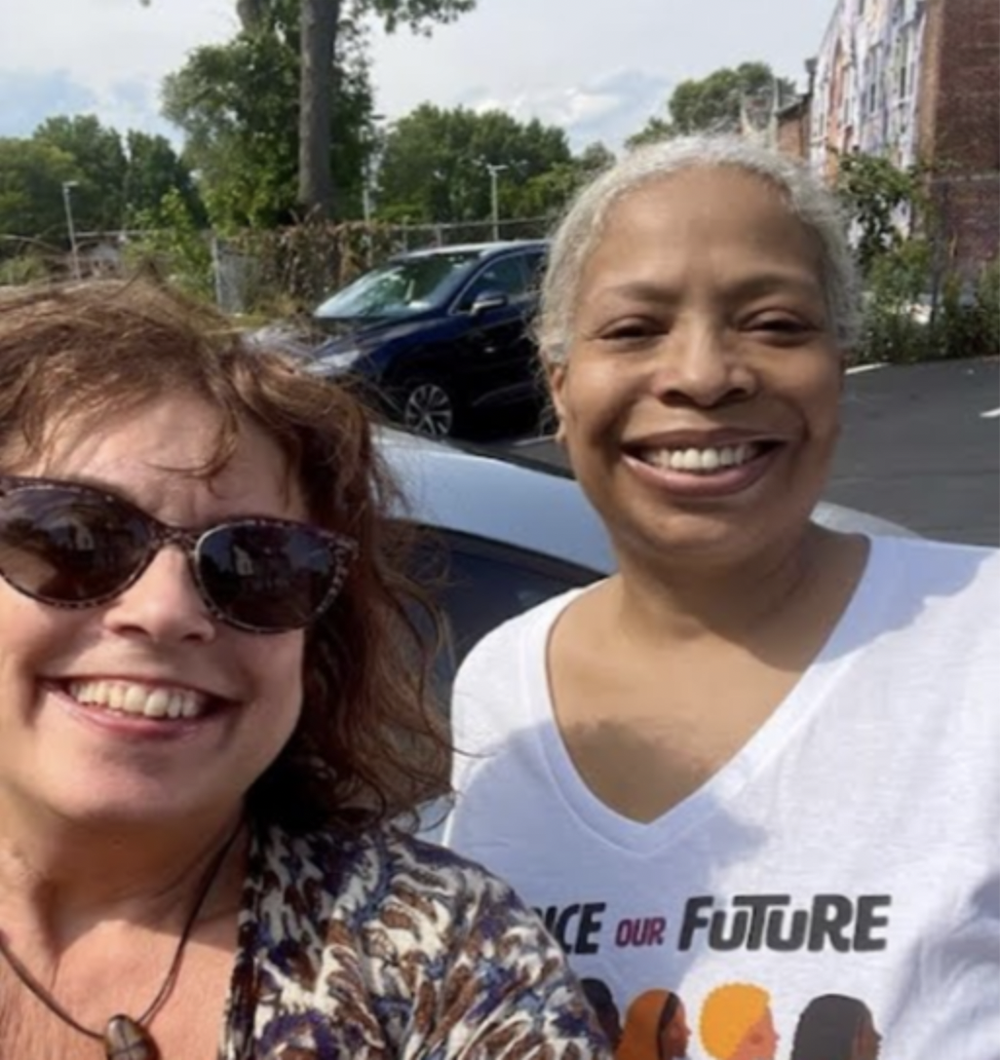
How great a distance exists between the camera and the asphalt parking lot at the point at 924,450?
967 cm

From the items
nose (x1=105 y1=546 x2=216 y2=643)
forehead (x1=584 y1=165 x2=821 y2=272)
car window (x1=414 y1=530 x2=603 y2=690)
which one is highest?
forehead (x1=584 y1=165 x2=821 y2=272)

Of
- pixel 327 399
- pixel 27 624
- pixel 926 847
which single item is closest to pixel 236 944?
pixel 27 624

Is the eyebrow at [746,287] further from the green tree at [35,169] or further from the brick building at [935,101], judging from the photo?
the green tree at [35,169]

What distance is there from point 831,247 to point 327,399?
2.01 ft

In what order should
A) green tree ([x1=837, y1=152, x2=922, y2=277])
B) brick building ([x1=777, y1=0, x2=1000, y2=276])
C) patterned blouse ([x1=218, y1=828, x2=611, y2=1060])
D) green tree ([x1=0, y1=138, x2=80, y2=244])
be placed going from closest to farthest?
patterned blouse ([x1=218, y1=828, x2=611, y2=1060]) < green tree ([x1=837, y1=152, x2=922, y2=277]) < brick building ([x1=777, y1=0, x2=1000, y2=276]) < green tree ([x1=0, y1=138, x2=80, y2=244])

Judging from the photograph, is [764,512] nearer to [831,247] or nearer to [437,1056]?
[831,247]

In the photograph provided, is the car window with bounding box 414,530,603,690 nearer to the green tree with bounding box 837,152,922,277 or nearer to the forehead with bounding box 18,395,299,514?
the forehead with bounding box 18,395,299,514

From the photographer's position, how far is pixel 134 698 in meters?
1.30

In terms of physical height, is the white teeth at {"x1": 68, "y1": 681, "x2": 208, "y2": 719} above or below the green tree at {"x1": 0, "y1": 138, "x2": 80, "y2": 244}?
above

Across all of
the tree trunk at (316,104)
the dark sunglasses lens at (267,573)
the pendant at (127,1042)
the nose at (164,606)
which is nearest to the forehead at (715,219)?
the dark sunglasses lens at (267,573)

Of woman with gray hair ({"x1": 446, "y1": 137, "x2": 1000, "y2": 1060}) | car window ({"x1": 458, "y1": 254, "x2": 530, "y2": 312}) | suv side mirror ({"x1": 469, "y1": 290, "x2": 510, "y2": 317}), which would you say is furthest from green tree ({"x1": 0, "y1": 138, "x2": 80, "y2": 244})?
woman with gray hair ({"x1": 446, "y1": 137, "x2": 1000, "y2": 1060})

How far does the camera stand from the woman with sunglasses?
1301mm

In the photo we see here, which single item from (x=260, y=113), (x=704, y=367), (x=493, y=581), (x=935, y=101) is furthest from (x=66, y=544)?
(x=935, y=101)

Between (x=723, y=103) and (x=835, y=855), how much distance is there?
127 inches
